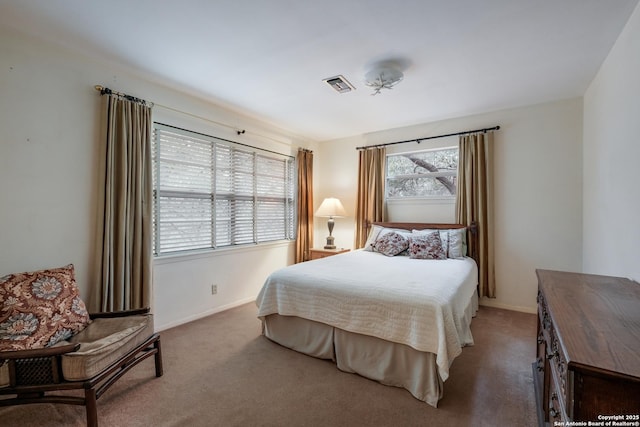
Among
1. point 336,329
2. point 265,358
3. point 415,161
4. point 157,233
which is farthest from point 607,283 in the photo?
point 157,233

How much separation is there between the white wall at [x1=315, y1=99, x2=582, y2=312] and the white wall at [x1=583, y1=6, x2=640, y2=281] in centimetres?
27

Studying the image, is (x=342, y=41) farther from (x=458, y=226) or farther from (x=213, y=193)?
(x=458, y=226)

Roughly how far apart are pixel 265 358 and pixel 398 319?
3.94ft

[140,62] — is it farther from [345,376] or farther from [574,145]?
[574,145]

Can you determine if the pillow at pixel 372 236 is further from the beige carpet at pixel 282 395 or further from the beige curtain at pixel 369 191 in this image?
the beige carpet at pixel 282 395

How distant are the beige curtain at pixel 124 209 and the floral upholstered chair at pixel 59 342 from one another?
0.37 meters

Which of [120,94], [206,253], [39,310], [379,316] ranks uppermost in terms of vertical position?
[120,94]

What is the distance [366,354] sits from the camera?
83.0 inches

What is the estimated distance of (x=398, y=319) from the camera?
1.92 m

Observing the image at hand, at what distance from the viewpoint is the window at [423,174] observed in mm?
3971

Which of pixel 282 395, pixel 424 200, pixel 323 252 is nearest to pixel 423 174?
pixel 424 200

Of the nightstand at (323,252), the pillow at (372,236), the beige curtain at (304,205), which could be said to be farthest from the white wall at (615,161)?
the beige curtain at (304,205)

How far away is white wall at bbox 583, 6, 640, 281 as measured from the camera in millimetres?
1756

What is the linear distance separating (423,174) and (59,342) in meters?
4.19
